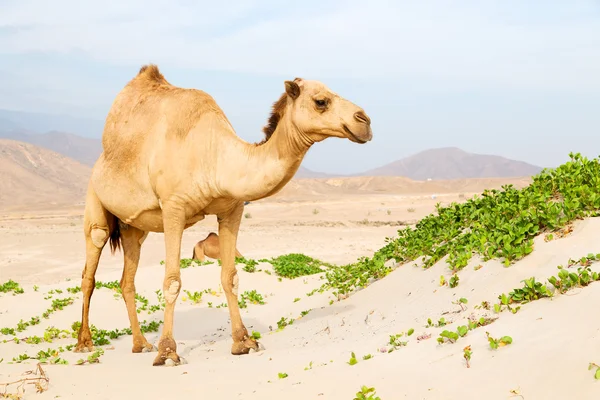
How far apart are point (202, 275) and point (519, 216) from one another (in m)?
6.72

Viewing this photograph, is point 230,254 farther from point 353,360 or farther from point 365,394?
point 365,394

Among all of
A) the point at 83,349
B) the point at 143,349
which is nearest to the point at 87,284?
the point at 83,349

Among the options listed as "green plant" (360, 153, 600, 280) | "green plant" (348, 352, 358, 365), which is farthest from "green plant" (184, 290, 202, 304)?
"green plant" (348, 352, 358, 365)

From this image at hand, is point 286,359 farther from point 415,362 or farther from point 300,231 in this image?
point 300,231

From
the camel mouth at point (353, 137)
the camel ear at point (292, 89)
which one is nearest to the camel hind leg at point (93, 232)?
the camel ear at point (292, 89)

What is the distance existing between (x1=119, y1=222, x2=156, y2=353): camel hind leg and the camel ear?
141 inches

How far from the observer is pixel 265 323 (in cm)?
970

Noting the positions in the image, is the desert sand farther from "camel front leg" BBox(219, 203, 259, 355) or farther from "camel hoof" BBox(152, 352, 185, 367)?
"camel front leg" BBox(219, 203, 259, 355)

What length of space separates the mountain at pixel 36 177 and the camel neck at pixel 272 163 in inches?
2276

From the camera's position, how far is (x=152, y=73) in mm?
8523

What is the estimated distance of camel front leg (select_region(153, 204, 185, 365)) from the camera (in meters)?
6.80

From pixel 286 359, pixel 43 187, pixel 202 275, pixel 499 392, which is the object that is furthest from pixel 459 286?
pixel 43 187

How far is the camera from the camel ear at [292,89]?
630 centimetres

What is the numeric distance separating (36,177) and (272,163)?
75.5m
